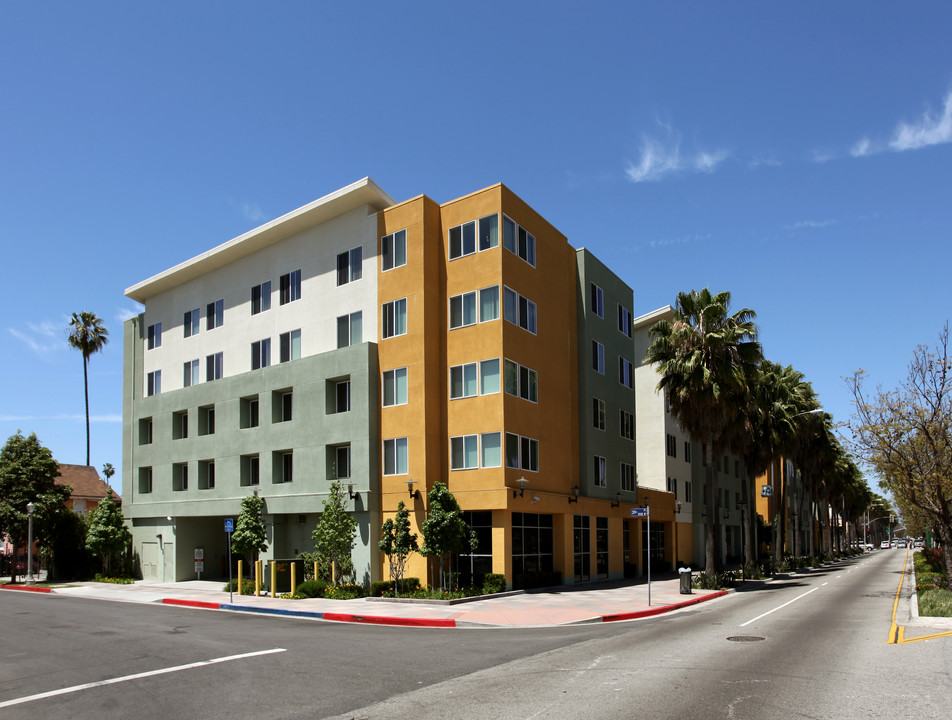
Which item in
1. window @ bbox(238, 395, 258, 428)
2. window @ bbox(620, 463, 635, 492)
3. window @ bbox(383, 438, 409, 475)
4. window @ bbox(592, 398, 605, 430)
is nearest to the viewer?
window @ bbox(383, 438, 409, 475)

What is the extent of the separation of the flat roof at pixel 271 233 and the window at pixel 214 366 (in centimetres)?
504

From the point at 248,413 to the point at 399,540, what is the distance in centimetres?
1402

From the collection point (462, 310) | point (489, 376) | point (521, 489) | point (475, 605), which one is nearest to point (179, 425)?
point (462, 310)

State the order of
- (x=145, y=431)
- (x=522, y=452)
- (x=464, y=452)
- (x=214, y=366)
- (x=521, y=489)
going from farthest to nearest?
(x=145, y=431), (x=214, y=366), (x=522, y=452), (x=464, y=452), (x=521, y=489)

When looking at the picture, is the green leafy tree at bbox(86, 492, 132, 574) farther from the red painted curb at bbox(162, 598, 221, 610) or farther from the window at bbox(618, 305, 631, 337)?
the window at bbox(618, 305, 631, 337)

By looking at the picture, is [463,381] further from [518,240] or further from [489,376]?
[518,240]

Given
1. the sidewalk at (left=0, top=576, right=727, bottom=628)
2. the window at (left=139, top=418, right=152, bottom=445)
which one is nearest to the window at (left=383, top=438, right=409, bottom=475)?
the sidewalk at (left=0, top=576, right=727, bottom=628)

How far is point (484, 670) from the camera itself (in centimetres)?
1355

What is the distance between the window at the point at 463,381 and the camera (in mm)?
31859

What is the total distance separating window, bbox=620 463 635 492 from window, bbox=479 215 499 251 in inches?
649

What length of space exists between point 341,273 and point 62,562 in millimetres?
25807

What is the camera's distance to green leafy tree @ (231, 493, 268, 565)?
110 feet

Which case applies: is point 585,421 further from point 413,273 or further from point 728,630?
point 728,630

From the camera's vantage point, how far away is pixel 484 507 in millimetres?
30281
